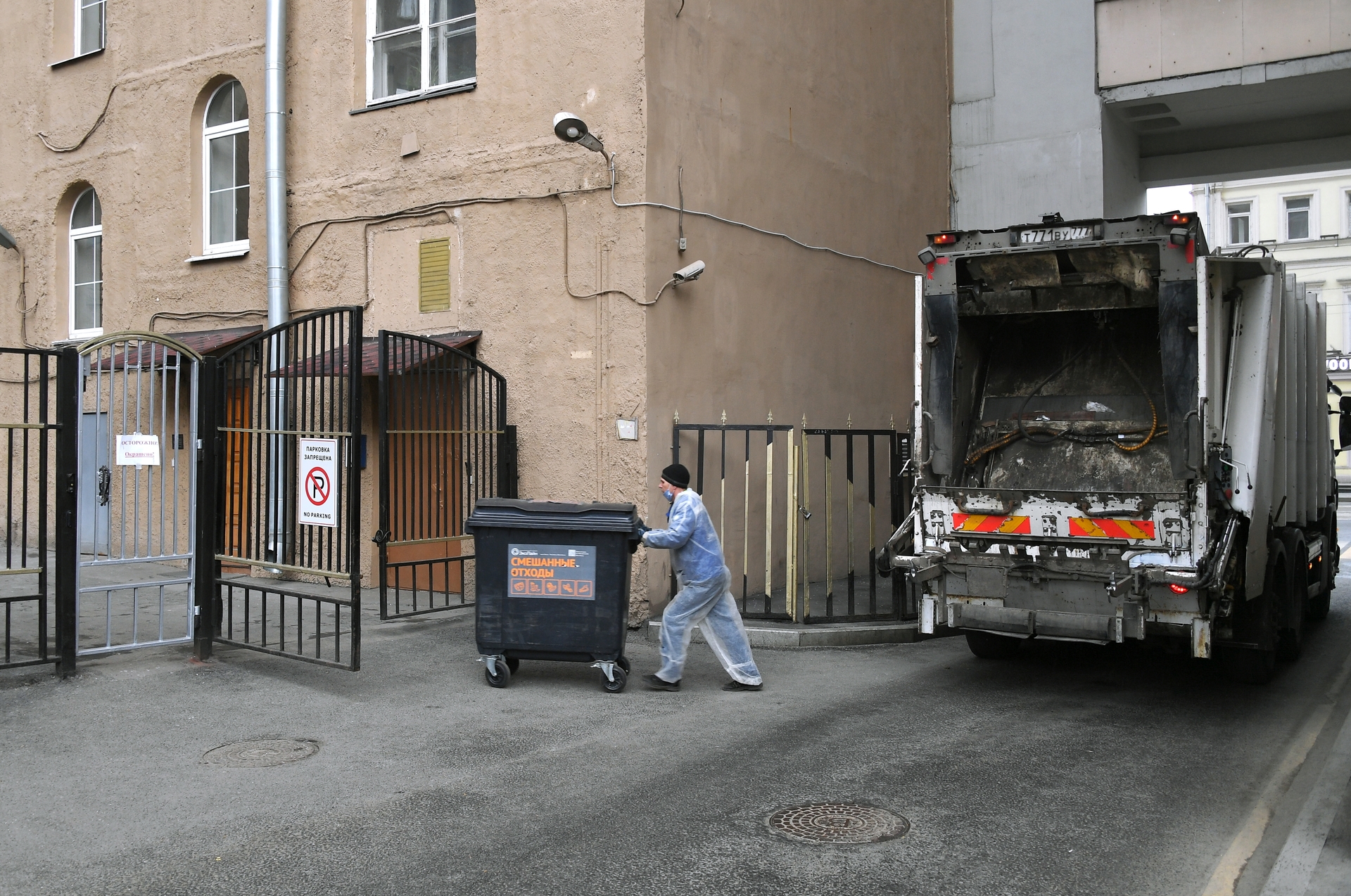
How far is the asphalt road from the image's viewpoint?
4.47m

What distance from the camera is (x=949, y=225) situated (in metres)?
15.4

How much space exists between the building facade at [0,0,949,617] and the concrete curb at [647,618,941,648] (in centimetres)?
106

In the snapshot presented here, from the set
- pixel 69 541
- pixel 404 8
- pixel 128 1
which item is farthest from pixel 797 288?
pixel 128 1

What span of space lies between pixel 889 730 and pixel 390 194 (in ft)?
24.7

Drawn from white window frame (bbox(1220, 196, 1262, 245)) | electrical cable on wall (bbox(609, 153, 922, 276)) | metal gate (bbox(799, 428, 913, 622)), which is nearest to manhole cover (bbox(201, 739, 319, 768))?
metal gate (bbox(799, 428, 913, 622))

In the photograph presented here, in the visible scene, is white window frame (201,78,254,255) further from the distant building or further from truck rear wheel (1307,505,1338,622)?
the distant building

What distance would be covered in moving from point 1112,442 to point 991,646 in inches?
72.5

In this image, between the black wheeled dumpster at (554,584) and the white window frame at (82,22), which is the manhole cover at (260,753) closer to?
the black wheeled dumpster at (554,584)

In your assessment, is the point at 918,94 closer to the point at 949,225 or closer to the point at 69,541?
the point at 949,225

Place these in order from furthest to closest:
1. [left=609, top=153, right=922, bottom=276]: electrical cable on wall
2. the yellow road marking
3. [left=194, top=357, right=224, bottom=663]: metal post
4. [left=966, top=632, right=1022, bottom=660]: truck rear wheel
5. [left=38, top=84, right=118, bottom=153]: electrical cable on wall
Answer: [left=38, top=84, right=118, bottom=153]: electrical cable on wall → [left=609, top=153, right=922, bottom=276]: electrical cable on wall → [left=966, top=632, right=1022, bottom=660]: truck rear wheel → [left=194, top=357, right=224, bottom=663]: metal post → the yellow road marking

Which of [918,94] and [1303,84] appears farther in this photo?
[918,94]

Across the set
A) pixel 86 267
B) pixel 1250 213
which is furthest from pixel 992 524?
pixel 1250 213

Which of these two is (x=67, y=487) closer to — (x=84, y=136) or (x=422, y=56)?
(x=422, y=56)

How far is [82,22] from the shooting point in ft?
48.4
